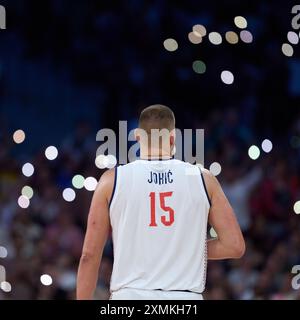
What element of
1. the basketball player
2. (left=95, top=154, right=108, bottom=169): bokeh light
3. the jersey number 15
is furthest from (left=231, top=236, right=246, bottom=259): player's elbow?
(left=95, top=154, right=108, bottom=169): bokeh light

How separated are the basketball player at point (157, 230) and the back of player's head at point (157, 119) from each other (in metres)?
0.01

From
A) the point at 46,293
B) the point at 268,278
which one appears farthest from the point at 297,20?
the point at 46,293

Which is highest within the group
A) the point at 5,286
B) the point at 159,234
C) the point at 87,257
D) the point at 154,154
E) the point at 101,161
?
the point at 154,154

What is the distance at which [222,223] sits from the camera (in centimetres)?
435

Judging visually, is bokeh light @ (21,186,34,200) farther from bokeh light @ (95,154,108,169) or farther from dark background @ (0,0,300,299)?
bokeh light @ (95,154,108,169)

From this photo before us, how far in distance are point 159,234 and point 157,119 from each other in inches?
21.8

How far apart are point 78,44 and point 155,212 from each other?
5216 mm

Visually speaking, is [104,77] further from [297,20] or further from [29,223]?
[297,20]

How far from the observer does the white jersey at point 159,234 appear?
4277 millimetres

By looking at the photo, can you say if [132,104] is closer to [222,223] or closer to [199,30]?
[199,30]

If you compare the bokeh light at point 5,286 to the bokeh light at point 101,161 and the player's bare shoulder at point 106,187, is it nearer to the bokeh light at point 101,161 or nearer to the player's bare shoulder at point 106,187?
the bokeh light at point 101,161

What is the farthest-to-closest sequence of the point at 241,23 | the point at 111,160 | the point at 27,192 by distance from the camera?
the point at 27,192
the point at 111,160
the point at 241,23

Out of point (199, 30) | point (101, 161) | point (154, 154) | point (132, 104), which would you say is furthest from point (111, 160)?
point (132, 104)
